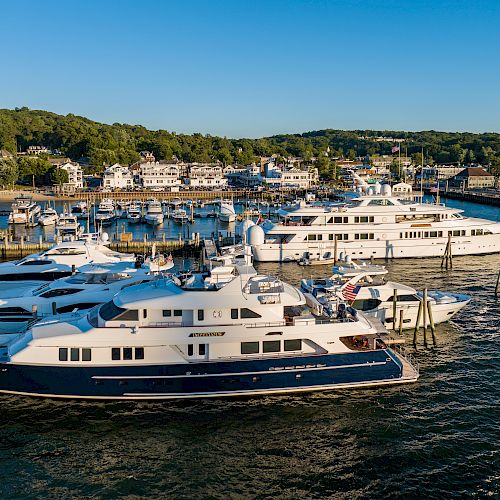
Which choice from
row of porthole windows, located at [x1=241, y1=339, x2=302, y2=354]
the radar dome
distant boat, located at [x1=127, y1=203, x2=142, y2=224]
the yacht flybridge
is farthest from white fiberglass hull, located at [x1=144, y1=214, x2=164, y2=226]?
row of porthole windows, located at [x1=241, y1=339, x2=302, y2=354]

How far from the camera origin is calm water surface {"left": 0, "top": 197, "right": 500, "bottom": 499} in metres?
14.9

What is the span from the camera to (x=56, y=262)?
3497 centimetres

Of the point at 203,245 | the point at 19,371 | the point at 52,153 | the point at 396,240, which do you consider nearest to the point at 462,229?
the point at 396,240

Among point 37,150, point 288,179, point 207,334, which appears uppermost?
point 37,150

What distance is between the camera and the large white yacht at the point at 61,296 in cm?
2433

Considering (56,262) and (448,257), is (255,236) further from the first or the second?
(56,262)

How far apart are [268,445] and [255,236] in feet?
97.3

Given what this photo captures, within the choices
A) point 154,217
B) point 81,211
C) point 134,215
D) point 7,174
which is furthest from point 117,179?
point 154,217

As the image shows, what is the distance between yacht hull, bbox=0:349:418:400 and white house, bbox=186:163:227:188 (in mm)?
109999

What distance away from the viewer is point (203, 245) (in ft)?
167

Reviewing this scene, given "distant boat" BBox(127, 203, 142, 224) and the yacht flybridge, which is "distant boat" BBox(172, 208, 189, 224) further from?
the yacht flybridge

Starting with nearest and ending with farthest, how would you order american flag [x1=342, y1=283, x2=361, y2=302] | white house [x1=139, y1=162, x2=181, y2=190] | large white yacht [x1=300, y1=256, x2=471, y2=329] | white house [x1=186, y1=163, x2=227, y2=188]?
1. american flag [x1=342, y1=283, x2=361, y2=302]
2. large white yacht [x1=300, y1=256, x2=471, y2=329]
3. white house [x1=139, y1=162, x2=181, y2=190]
4. white house [x1=186, y1=163, x2=227, y2=188]

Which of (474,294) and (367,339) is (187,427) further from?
(474,294)

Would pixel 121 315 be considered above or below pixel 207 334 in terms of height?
above
